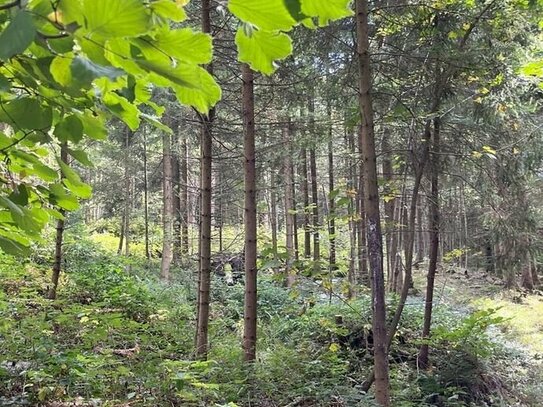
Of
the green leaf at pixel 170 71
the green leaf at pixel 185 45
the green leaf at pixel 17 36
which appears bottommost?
the green leaf at pixel 17 36

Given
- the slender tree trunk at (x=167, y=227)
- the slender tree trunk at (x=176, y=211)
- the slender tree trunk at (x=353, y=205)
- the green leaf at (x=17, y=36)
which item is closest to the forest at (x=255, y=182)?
the green leaf at (x=17, y=36)

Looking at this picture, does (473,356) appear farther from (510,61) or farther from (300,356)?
(510,61)

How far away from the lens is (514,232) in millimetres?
9188

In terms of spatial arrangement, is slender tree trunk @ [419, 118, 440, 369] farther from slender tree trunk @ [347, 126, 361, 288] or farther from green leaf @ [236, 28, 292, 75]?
green leaf @ [236, 28, 292, 75]

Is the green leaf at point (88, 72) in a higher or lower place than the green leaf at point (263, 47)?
lower

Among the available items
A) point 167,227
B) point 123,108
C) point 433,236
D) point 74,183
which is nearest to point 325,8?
point 123,108

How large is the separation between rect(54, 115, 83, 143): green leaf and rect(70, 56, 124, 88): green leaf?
496 millimetres

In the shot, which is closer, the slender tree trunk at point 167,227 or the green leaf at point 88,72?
the green leaf at point 88,72

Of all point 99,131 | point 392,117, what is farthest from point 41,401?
point 392,117

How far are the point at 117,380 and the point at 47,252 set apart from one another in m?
7.62

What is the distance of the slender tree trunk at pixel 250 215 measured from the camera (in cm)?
584

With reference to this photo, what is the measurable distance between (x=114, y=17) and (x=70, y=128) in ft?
1.82

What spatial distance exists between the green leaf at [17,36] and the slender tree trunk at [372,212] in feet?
13.0

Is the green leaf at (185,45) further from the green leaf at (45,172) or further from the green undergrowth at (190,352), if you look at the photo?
the green undergrowth at (190,352)
